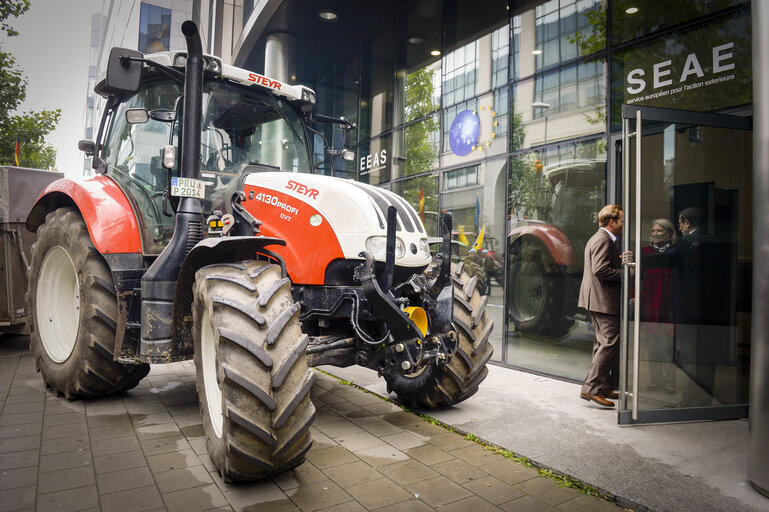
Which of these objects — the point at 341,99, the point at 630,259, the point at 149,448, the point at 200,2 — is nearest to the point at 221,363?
the point at 149,448

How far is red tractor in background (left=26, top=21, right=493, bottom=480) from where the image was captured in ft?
9.16

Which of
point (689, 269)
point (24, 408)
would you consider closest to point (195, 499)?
point (24, 408)

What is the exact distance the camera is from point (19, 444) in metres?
3.50

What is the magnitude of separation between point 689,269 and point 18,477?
516 centimetres

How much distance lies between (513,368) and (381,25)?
6685 mm

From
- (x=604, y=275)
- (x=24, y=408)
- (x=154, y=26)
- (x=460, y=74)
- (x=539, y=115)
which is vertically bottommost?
(x=24, y=408)

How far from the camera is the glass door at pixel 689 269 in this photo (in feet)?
13.8

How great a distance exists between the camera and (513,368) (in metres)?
6.31

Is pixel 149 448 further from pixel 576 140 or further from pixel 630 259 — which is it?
pixel 576 140

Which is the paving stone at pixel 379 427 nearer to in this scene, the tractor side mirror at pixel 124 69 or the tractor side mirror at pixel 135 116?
the tractor side mirror at pixel 135 116

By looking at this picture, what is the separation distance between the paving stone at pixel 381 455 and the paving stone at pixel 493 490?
0.55 metres

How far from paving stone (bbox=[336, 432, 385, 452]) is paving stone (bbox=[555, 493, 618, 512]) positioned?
1.34 m

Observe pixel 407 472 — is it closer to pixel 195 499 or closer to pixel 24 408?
pixel 195 499

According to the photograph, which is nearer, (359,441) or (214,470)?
(214,470)
